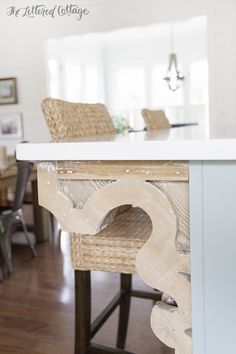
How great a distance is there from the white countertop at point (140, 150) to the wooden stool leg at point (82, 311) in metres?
0.70

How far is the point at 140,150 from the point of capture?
501 millimetres

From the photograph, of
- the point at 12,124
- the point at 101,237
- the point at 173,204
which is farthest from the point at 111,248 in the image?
the point at 12,124

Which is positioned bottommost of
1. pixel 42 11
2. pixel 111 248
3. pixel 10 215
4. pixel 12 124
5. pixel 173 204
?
pixel 10 215

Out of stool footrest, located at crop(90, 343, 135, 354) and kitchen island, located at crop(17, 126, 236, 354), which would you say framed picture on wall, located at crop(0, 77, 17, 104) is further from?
stool footrest, located at crop(90, 343, 135, 354)

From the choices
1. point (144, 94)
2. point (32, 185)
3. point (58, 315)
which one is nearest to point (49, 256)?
point (32, 185)

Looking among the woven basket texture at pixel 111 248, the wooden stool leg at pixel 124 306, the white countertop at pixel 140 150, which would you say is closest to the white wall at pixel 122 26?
the woven basket texture at pixel 111 248

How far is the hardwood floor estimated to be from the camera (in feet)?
5.18

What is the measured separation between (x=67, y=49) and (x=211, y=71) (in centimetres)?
64

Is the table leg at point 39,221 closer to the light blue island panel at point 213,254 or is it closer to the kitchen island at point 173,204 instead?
the kitchen island at point 173,204

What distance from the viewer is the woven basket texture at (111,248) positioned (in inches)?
32.2

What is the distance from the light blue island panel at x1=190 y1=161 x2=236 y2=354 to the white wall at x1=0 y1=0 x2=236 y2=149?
42 centimetres

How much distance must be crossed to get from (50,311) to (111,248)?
1205 mm

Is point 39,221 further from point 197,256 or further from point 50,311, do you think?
point 197,256

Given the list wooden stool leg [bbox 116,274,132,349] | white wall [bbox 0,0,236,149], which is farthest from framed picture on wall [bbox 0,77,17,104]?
wooden stool leg [bbox 116,274,132,349]
